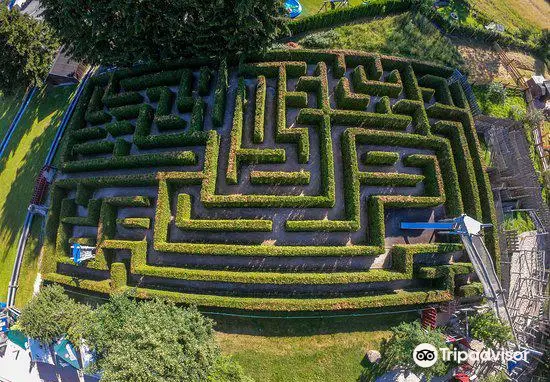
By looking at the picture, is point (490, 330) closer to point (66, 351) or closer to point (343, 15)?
point (343, 15)

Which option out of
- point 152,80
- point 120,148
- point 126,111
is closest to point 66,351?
point 120,148

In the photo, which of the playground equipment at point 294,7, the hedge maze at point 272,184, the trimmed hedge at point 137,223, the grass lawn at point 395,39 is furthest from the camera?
the playground equipment at point 294,7

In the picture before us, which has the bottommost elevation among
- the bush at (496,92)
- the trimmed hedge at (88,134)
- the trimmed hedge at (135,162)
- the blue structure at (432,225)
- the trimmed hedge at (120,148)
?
the blue structure at (432,225)

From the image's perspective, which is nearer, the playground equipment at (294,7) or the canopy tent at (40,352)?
the canopy tent at (40,352)

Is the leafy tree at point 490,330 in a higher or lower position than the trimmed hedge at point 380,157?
lower

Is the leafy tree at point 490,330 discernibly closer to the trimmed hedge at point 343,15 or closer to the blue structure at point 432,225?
the blue structure at point 432,225

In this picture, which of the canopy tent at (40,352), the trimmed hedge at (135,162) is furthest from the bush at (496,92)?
the canopy tent at (40,352)

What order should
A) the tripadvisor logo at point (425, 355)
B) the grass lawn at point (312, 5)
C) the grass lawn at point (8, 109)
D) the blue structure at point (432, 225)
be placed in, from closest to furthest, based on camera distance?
1. the tripadvisor logo at point (425, 355)
2. the blue structure at point (432, 225)
3. the grass lawn at point (312, 5)
4. the grass lawn at point (8, 109)

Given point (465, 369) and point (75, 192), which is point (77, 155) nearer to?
point (75, 192)
